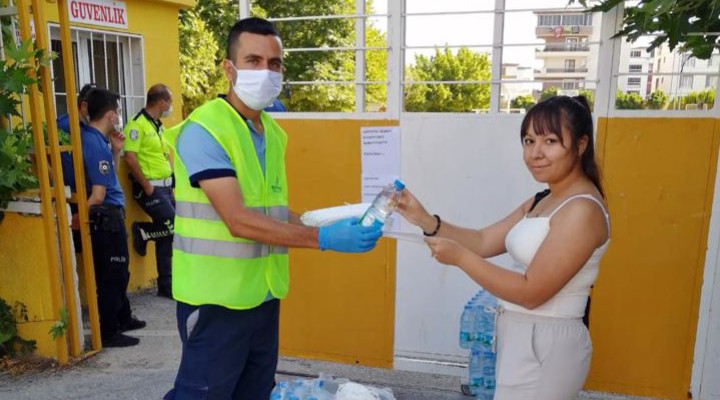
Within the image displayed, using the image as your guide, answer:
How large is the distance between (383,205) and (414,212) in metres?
0.20

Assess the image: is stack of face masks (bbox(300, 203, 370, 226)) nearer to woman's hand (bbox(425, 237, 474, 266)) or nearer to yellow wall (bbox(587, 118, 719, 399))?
woman's hand (bbox(425, 237, 474, 266))

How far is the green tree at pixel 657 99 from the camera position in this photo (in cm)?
381

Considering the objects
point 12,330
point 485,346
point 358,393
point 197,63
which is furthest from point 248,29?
point 197,63

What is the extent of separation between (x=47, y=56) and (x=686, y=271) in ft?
12.7

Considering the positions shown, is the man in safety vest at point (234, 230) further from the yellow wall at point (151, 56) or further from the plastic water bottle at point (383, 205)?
the yellow wall at point (151, 56)

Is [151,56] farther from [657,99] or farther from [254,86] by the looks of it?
[657,99]

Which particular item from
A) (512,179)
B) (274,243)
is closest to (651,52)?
(512,179)

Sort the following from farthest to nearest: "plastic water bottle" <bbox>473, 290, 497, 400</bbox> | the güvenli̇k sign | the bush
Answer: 1. the güvenli̇k sign
2. the bush
3. "plastic water bottle" <bbox>473, 290, 497, 400</bbox>

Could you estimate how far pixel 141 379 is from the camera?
3672 millimetres

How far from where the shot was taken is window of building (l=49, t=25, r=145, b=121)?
5.17 m

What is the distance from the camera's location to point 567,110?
1.79 m

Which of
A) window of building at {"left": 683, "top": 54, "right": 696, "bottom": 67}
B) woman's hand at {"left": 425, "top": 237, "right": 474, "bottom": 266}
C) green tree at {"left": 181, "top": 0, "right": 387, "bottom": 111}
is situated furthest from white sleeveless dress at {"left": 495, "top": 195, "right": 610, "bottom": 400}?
green tree at {"left": 181, "top": 0, "right": 387, "bottom": 111}

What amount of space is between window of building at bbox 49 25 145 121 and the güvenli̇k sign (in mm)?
103

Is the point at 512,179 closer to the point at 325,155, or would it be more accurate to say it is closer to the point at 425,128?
the point at 425,128
